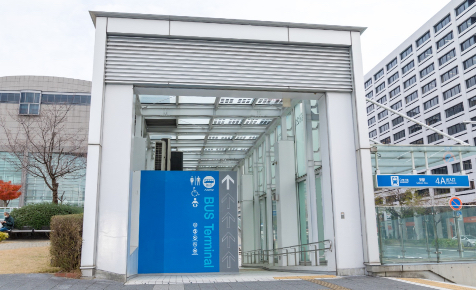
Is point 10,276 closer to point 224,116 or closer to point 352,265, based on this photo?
point 352,265

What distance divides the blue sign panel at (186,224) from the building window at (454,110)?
49628 millimetres

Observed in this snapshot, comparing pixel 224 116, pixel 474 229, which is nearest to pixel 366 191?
pixel 474 229

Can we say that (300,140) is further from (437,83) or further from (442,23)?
(442,23)

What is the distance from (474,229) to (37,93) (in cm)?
3844

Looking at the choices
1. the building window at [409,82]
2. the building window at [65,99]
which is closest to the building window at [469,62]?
the building window at [409,82]

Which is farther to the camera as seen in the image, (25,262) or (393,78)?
(393,78)

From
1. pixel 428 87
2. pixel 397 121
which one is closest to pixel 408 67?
pixel 428 87

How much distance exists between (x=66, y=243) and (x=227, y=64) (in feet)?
17.5

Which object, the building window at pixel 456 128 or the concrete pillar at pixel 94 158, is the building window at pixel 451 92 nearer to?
the building window at pixel 456 128

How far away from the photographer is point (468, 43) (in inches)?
1992

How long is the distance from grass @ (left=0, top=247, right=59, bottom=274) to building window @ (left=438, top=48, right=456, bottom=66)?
181ft

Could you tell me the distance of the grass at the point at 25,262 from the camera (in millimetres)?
8883

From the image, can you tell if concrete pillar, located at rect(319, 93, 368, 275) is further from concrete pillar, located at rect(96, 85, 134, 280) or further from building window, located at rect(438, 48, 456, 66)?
building window, located at rect(438, 48, 456, 66)

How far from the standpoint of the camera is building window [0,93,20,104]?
40031mm
